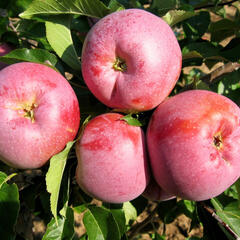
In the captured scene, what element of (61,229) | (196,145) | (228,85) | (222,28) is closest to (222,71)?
(228,85)

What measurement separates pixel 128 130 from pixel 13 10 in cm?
95

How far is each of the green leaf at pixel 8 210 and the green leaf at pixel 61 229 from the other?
0.66ft

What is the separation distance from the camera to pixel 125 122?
0.93 metres

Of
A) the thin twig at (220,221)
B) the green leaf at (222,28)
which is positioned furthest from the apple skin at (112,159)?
the green leaf at (222,28)

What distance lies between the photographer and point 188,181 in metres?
0.85

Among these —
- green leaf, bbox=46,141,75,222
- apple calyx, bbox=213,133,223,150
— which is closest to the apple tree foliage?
green leaf, bbox=46,141,75,222

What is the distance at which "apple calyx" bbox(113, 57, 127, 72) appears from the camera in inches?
34.8

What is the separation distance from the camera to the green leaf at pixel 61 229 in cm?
112

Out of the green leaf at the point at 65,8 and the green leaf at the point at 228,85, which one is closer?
Answer: the green leaf at the point at 65,8

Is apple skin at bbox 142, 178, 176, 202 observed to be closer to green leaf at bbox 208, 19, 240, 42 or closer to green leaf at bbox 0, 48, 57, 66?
green leaf at bbox 0, 48, 57, 66

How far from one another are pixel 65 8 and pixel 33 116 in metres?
0.46

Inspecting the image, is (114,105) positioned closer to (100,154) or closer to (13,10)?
(100,154)

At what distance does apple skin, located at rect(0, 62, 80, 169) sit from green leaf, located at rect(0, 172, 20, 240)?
163 millimetres

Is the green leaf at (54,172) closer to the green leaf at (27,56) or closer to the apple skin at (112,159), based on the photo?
the apple skin at (112,159)
